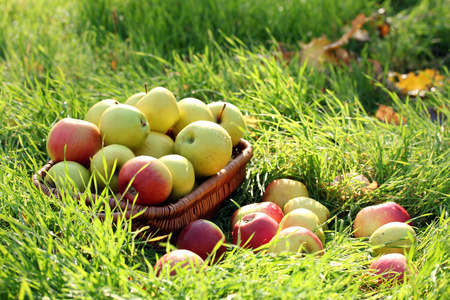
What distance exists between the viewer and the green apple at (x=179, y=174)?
80.0 inches

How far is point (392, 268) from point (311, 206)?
52cm

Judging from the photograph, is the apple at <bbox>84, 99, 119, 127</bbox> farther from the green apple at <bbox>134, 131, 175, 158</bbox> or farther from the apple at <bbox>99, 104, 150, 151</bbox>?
the green apple at <bbox>134, 131, 175, 158</bbox>

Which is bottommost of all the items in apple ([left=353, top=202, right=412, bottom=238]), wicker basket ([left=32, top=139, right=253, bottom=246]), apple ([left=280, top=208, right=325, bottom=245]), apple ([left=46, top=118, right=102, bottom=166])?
apple ([left=353, top=202, right=412, bottom=238])

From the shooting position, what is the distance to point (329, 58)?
3928mm

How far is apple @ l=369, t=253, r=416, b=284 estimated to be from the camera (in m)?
1.79

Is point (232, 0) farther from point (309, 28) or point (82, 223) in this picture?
point (82, 223)

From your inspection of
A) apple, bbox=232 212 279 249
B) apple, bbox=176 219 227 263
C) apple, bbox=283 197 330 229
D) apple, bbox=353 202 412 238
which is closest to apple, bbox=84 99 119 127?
apple, bbox=176 219 227 263

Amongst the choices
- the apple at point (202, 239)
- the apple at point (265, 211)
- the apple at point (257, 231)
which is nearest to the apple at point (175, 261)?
the apple at point (202, 239)

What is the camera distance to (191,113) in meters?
2.40

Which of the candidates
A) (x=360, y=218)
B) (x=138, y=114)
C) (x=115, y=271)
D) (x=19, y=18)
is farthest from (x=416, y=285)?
(x=19, y=18)

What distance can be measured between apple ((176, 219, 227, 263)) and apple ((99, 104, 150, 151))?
1.56 feet

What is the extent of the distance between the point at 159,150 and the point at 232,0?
2.53m

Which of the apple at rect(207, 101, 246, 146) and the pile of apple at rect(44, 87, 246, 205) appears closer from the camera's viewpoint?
the pile of apple at rect(44, 87, 246, 205)

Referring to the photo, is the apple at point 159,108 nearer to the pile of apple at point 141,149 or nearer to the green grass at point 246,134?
the pile of apple at point 141,149
